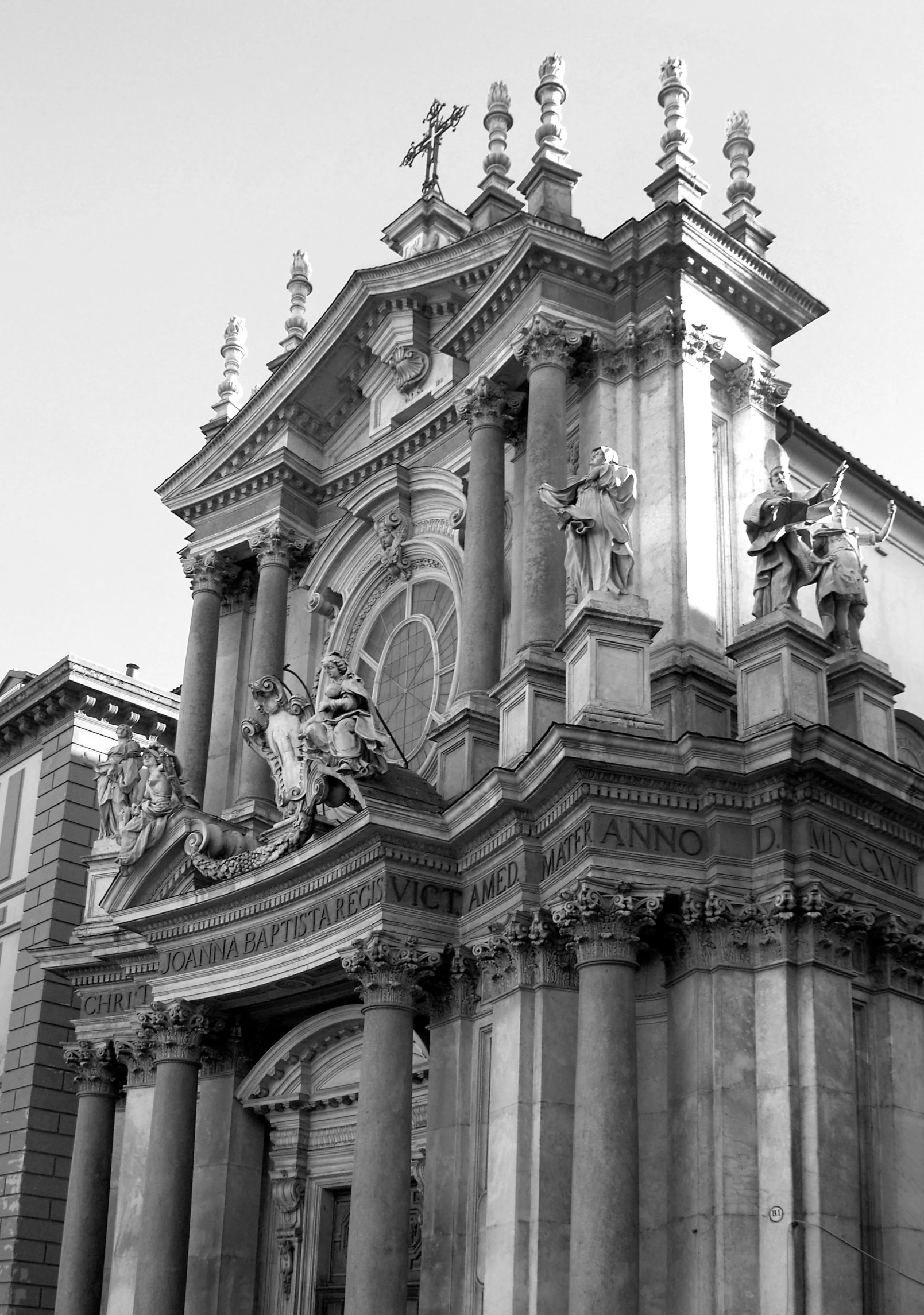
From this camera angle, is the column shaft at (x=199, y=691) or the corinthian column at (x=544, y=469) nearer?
the corinthian column at (x=544, y=469)

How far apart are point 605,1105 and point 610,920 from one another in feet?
5.08

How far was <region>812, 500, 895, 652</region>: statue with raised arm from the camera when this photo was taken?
54.9 feet

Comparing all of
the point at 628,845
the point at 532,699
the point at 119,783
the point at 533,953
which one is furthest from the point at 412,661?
the point at 628,845

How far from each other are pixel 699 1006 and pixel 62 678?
16262 millimetres

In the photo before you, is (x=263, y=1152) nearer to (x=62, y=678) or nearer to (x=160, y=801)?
(x=160, y=801)

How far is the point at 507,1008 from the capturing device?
608 inches

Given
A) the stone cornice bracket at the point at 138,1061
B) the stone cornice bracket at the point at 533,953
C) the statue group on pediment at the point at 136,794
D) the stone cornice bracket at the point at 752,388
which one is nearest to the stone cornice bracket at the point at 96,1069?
the stone cornice bracket at the point at 138,1061

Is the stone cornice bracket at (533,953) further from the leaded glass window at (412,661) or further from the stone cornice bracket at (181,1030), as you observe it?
the leaded glass window at (412,661)

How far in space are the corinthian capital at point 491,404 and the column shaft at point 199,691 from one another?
6.02 m

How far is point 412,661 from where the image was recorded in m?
21.7

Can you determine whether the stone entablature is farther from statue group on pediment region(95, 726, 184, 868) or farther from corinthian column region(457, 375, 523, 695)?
statue group on pediment region(95, 726, 184, 868)

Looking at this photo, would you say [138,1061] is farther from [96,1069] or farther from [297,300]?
[297,300]

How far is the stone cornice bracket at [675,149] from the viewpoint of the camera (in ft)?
61.4

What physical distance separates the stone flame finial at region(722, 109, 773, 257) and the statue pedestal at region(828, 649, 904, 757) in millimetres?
5486
